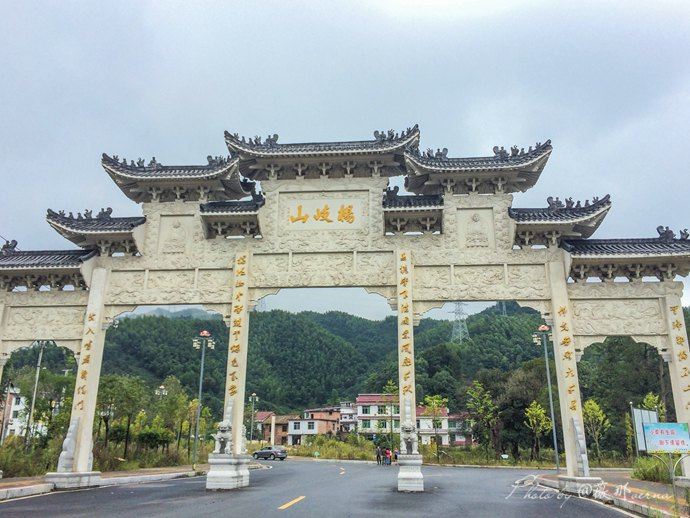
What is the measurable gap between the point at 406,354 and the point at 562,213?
16.2 feet

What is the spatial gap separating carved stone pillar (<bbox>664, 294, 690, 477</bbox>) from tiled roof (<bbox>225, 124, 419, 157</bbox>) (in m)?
6.86

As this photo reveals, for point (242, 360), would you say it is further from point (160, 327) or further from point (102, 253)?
point (160, 327)

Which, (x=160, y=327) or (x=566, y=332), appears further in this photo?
(x=160, y=327)

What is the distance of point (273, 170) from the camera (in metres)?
12.4

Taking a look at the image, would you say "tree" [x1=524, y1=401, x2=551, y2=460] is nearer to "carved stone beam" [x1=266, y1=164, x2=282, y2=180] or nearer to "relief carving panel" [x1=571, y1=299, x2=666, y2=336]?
"relief carving panel" [x1=571, y1=299, x2=666, y2=336]

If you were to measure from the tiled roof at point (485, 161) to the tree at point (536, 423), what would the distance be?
21494 mm

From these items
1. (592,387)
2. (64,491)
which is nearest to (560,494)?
(64,491)

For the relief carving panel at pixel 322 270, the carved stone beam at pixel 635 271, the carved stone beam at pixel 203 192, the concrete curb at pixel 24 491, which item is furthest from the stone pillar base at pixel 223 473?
the carved stone beam at pixel 635 271

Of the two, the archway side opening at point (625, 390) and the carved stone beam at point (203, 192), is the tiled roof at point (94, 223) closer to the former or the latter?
the carved stone beam at point (203, 192)

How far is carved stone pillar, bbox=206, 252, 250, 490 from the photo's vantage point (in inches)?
411

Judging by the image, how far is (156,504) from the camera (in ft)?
26.5

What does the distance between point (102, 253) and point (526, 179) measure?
34.9ft

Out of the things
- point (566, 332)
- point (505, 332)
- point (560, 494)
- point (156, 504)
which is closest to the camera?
point (156, 504)

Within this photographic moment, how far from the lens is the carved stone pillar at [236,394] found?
10.4 meters
